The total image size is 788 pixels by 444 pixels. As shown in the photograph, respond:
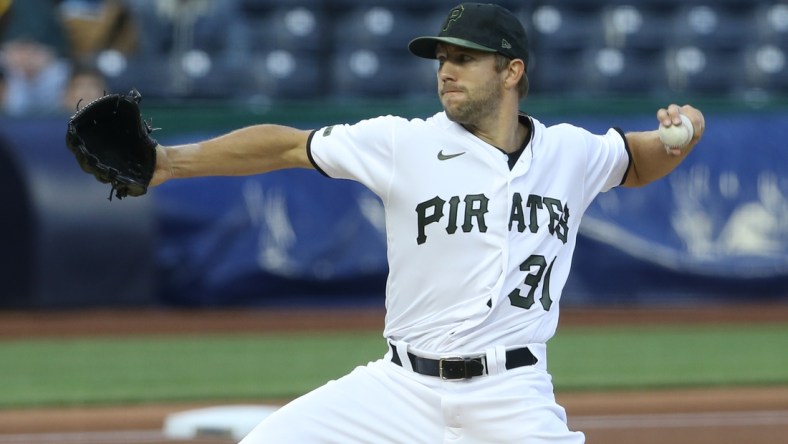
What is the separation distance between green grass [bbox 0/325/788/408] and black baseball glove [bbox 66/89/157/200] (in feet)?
13.3

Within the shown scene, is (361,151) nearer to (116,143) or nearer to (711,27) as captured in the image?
(116,143)

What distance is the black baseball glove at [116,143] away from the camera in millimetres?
4137

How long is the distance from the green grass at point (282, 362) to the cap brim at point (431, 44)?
395 centimetres

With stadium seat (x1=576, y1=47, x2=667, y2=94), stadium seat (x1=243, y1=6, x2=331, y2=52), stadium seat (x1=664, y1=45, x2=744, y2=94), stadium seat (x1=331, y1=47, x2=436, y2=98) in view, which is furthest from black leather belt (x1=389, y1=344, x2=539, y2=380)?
stadium seat (x1=664, y1=45, x2=744, y2=94)

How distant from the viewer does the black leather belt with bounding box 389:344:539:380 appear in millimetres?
4121

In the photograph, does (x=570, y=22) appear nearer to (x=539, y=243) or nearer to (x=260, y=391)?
(x=260, y=391)

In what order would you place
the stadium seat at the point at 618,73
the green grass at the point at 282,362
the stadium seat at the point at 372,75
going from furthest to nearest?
1. the stadium seat at the point at 618,73
2. the stadium seat at the point at 372,75
3. the green grass at the point at 282,362

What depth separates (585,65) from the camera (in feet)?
46.1

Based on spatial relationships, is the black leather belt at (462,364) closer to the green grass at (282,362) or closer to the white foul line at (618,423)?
the white foul line at (618,423)

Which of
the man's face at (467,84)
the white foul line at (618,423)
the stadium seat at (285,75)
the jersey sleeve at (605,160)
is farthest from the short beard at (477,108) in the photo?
the stadium seat at (285,75)

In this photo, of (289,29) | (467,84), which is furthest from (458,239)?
(289,29)

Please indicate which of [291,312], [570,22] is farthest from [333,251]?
[570,22]

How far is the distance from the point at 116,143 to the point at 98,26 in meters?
9.58

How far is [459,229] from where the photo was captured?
4.20 metres
